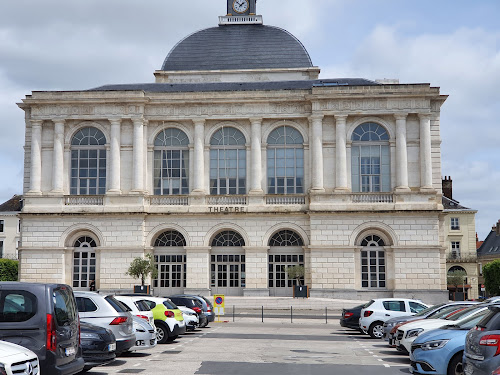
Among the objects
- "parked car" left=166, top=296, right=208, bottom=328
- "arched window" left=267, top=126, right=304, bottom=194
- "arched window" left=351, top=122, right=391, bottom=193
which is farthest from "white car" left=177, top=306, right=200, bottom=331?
"arched window" left=351, top=122, right=391, bottom=193

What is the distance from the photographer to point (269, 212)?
45.8 m

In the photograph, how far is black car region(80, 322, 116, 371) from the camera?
1509 cm

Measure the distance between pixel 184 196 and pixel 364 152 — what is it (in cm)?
1203

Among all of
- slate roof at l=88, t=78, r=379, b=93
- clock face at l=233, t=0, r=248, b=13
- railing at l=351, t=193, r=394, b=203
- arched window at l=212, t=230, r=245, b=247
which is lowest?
arched window at l=212, t=230, r=245, b=247

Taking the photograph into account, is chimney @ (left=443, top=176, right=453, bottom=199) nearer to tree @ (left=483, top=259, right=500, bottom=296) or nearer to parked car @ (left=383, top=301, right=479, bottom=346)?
tree @ (left=483, top=259, right=500, bottom=296)

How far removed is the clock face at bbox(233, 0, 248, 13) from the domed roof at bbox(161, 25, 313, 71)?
3309mm

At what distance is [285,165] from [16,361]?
37551mm

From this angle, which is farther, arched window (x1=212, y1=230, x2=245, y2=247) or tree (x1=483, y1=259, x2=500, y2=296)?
tree (x1=483, y1=259, x2=500, y2=296)

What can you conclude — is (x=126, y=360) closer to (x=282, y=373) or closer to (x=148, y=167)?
(x=282, y=373)

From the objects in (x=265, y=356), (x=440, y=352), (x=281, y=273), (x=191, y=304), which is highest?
(x=281, y=273)

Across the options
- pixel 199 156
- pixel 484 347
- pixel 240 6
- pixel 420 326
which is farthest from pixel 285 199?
pixel 484 347

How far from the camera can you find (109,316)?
1692 centimetres

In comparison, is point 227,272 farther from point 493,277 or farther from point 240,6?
point 493,277

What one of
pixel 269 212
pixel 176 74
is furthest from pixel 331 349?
pixel 176 74
